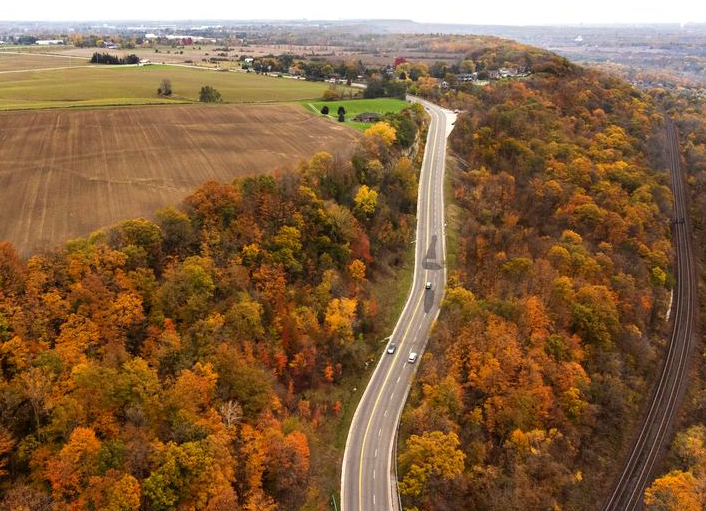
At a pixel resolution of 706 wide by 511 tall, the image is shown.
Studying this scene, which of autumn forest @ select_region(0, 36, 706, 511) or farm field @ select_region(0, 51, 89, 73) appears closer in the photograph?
autumn forest @ select_region(0, 36, 706, 511)

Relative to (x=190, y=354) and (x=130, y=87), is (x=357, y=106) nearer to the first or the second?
(x=130, y=87)

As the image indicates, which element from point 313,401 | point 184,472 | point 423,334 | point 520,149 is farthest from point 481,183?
point 184,472

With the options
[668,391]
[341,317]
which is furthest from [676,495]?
[341,317]

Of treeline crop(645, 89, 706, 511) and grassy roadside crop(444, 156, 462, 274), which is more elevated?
grassy roadside crop(444, 156, 462, 274)

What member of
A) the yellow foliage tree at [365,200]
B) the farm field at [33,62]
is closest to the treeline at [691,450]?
the yellow foliage tree at [365,200]

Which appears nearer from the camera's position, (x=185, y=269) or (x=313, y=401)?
(x=185, y=269)

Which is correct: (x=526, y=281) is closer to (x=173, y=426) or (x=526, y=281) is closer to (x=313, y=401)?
(x=313, y=401)

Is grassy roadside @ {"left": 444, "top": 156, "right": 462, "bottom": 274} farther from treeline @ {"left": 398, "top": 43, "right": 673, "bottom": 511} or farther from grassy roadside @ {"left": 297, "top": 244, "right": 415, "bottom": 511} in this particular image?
grassy roadside @ {"left": 297, "top": 244, "right": 415, "bottom": 511}

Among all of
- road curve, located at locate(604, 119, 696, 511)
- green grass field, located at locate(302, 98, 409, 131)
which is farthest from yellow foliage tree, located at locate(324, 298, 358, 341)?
green grass field, located at locate(302, 98, 409, 131)
